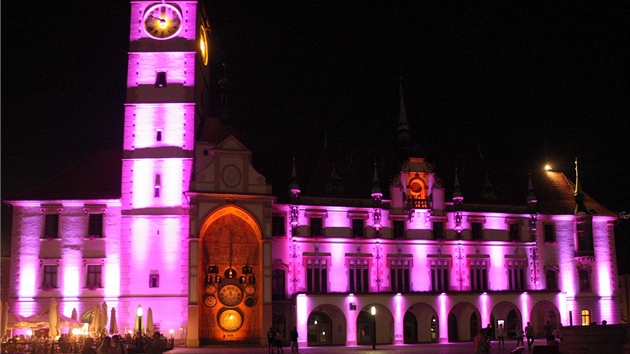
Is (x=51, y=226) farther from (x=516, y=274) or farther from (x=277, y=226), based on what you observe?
(x=516, y=274)

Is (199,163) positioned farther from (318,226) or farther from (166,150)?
(318,226)

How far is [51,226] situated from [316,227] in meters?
19.6

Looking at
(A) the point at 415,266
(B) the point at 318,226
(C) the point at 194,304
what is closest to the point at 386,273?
(A) the point at 415,266

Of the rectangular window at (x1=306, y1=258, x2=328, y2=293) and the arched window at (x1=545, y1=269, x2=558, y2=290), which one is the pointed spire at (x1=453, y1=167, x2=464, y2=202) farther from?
the rectangular window at (x1=306, y1=258, x2=328, y2=293)

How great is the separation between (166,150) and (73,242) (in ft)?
30.7

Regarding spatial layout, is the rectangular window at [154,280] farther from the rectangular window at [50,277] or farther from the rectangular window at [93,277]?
the rectangular window at [50,277]

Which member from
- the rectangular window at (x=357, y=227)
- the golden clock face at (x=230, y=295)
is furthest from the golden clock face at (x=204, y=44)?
the golden clock face at (x=230, y=295)

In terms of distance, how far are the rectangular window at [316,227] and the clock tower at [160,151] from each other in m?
9.97

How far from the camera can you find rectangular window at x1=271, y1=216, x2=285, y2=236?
2212 inches

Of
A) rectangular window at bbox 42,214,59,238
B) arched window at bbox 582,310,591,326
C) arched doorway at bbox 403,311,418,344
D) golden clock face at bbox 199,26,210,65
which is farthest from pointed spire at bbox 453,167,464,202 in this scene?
rectangular window at bbox 42,214,59,238

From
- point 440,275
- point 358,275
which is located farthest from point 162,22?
point 440,275

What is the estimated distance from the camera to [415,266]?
58.8 meters

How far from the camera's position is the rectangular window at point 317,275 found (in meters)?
55.9

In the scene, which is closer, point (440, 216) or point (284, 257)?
point (284, 257)
